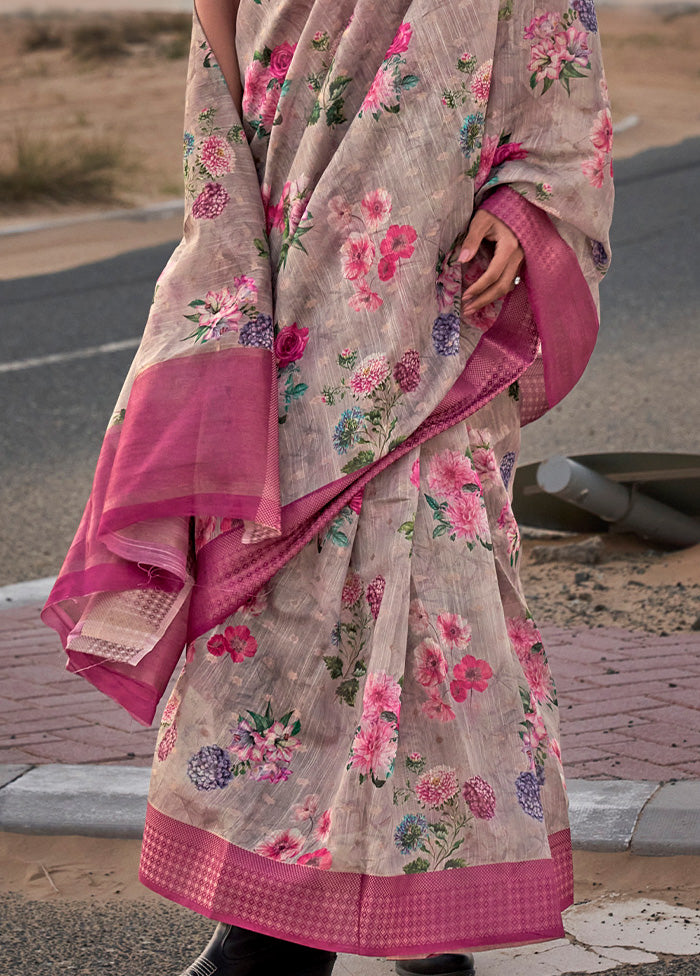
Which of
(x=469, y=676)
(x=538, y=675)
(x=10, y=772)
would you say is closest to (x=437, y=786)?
(x=469, y=676)

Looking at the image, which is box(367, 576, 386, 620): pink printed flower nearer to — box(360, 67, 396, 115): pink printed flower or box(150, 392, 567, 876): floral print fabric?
box(150, 392, 567, 876): floral print fabric

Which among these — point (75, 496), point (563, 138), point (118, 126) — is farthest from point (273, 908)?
point (118, 126)

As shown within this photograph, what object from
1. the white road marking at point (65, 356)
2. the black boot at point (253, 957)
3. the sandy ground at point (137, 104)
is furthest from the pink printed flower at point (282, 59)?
the sandy ground at point (137, 104)

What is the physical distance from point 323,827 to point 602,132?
1196mm

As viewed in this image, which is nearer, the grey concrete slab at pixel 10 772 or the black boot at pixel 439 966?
the black boot at pixel 439 966

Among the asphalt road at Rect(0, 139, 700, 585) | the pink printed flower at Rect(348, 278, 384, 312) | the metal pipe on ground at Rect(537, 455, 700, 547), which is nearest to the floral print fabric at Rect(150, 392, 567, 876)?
the pink printed flower at Rect(348, 278, 384, 312)

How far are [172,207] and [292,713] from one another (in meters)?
12.5

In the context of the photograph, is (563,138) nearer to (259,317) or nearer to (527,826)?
(259,317)

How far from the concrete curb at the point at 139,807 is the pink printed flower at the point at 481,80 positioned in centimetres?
148

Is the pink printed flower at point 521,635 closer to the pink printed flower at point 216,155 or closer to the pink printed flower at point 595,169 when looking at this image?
the pink printed flower at point 595,169

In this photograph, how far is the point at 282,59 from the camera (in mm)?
2252

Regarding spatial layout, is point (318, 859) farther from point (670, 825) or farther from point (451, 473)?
point (670, 825)

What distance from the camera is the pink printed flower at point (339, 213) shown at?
7.07 ft

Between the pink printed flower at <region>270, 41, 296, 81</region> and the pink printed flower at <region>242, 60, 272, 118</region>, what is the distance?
2 cm
